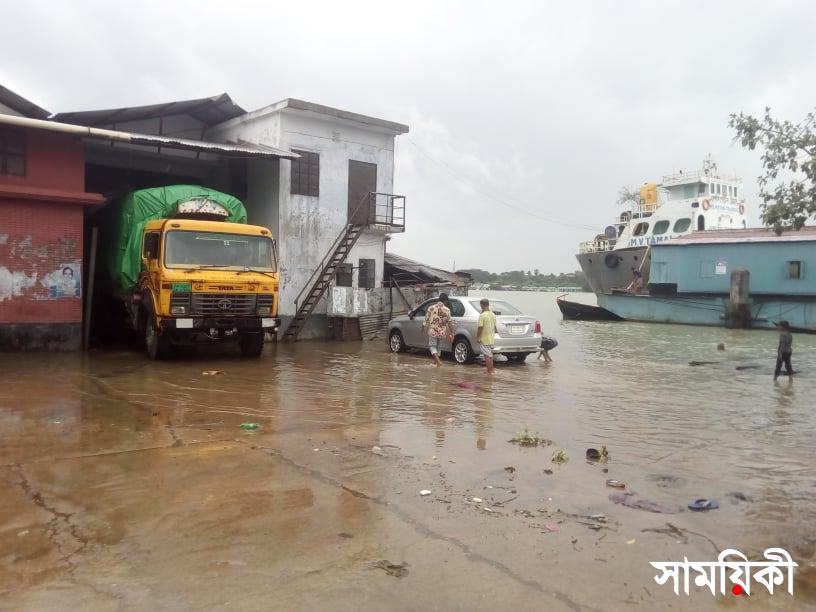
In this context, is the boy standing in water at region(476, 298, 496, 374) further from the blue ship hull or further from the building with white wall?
the blue ship hull

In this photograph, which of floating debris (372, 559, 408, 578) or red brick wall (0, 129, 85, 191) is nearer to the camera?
floating debris (372, 559, 408, 578)

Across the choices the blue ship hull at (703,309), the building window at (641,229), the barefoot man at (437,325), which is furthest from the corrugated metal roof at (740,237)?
the barefoot man at (437,325)

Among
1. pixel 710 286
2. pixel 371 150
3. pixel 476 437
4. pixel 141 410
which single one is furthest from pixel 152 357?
pixel 710 286


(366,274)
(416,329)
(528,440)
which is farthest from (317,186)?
(528,440)

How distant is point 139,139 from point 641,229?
29559 millimetres

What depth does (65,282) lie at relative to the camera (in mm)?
14555

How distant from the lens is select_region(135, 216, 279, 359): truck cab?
40.3 feet

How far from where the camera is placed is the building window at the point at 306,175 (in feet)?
62.2

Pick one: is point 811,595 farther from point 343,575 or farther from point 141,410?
point 141,410

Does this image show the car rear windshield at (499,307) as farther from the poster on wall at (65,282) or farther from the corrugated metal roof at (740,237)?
the corrugated metal roof at (740,237)

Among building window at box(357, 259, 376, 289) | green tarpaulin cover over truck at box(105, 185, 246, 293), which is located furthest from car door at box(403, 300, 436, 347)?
building window at box(357, 259, 376, 289)

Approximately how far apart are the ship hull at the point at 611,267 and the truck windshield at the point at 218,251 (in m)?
27.0

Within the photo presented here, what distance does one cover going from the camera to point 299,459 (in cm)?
591

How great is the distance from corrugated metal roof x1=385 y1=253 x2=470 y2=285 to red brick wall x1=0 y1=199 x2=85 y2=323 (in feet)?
35.2
